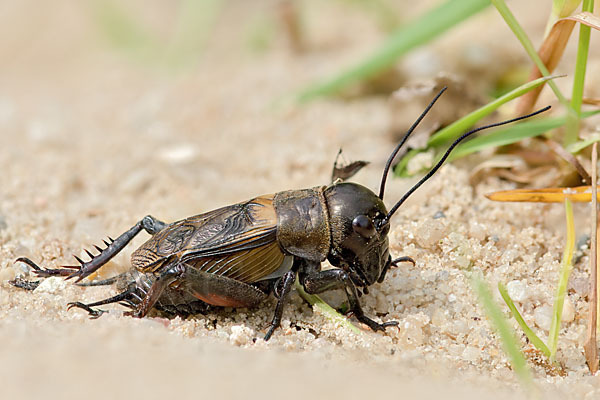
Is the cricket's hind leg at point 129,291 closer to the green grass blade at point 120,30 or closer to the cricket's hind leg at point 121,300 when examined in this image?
the cricket's hind leg at point 121,300

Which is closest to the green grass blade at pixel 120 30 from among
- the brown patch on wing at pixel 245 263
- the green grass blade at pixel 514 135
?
the green grass blade at pixel 514 135

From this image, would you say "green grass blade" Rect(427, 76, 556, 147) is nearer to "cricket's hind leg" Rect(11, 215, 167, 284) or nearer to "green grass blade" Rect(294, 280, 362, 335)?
"green grass blade" Rect(294, 280, 362, 335)

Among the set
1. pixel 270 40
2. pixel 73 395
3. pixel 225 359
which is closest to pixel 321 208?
pixel 225 359

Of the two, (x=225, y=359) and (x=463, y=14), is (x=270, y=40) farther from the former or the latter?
(x=225, y=359)

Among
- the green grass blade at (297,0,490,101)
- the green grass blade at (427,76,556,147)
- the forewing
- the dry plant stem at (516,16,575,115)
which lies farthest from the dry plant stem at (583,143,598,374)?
the forewing

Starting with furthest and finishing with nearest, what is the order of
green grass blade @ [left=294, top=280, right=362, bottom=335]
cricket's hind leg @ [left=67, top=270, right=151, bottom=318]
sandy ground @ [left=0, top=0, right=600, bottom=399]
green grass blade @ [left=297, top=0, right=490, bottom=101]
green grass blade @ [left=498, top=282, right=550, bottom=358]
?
green grass blade @ [left=297, top=0, right=490, bottom=101], cricket's hind leg @ [left=67, top=270, right=151, bottom=318], green grass blade @ [left=294, top=280, right=362, bottom=335], green grass blade @ [left=498, top=282, right=550, bottom=358], sandy ground @ [left=0, top=0, right=600, bottom=399]

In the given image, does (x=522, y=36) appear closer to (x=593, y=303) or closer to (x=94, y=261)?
(x=593, y=303)
